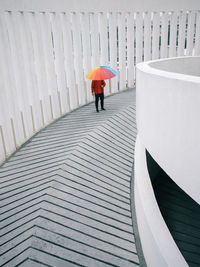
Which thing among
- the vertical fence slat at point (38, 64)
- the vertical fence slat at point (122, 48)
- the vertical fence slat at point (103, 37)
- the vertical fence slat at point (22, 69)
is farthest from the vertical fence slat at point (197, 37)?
the vertical fence slat at point (22, 69)

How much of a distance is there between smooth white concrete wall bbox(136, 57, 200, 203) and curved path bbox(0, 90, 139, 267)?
1.81m

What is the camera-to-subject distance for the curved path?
4184 mm

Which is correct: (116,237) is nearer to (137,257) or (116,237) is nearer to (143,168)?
(137,257)

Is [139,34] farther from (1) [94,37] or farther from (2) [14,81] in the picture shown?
(2) [14,81]

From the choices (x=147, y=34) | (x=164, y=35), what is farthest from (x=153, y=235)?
(x=164, y=35)

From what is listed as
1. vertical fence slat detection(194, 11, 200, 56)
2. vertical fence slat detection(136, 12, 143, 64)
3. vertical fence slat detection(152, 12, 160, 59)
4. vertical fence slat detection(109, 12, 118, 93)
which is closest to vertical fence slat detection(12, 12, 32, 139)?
vertical fence slat detection(109, 12, 118, 93)

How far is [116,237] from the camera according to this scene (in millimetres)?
4543

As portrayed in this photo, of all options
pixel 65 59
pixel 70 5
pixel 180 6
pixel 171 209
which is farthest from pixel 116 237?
pixel 180 6

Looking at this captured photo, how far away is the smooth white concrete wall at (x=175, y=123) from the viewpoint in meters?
2.94

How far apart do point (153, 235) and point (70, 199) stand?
1955mm

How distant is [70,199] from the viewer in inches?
205

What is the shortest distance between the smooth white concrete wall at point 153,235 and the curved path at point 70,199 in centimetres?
33

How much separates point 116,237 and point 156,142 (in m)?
1.99

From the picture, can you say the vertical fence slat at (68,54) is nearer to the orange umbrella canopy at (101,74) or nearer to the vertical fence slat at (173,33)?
the orange umbrella canopy at (101,74)
